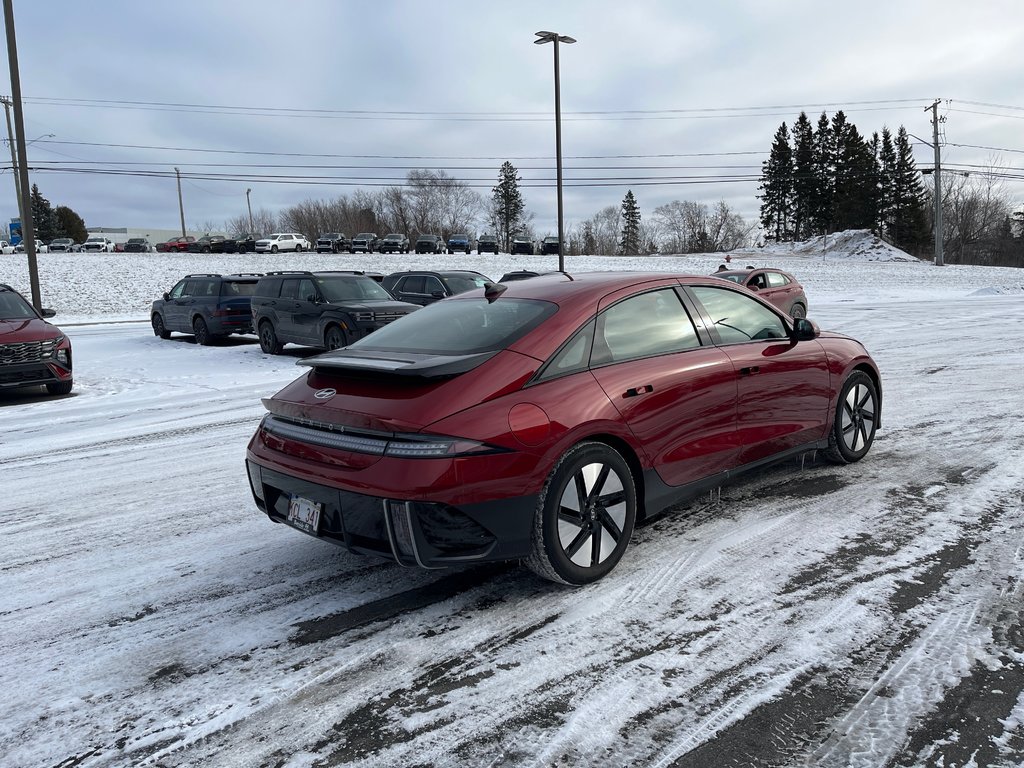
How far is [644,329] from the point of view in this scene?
4141mm

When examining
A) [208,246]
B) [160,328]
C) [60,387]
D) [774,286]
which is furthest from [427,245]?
[60,387]

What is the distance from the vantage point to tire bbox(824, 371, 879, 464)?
5.39 meters

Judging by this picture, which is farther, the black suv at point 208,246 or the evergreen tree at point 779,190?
the evergreen tree at point 779,190

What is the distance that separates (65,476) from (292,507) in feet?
12.4

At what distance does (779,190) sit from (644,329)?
94870mm

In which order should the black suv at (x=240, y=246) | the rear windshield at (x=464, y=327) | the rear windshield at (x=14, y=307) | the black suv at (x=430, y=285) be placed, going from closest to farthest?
the rear windshield at (x=464, y=327) < the rear windshield at (x=14, y=307) < the black suv at (x=430, y=285) < the black suv at (x=240, y=246)

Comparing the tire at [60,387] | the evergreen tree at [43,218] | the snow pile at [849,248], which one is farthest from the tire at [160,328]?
the evergreen tree at [43,218]

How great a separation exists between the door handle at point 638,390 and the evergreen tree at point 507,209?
105222mm

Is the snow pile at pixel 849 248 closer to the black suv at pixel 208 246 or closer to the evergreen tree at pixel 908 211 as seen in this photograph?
the evergreen tree at pixel 908 211

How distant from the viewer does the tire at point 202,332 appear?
676 inches

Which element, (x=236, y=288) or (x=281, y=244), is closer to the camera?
(x=236, y=288)

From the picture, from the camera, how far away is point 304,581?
3844 mm

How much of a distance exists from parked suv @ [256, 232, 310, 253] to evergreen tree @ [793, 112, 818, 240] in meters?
57.6

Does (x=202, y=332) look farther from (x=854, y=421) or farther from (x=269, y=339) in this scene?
(x=854, y=421)
